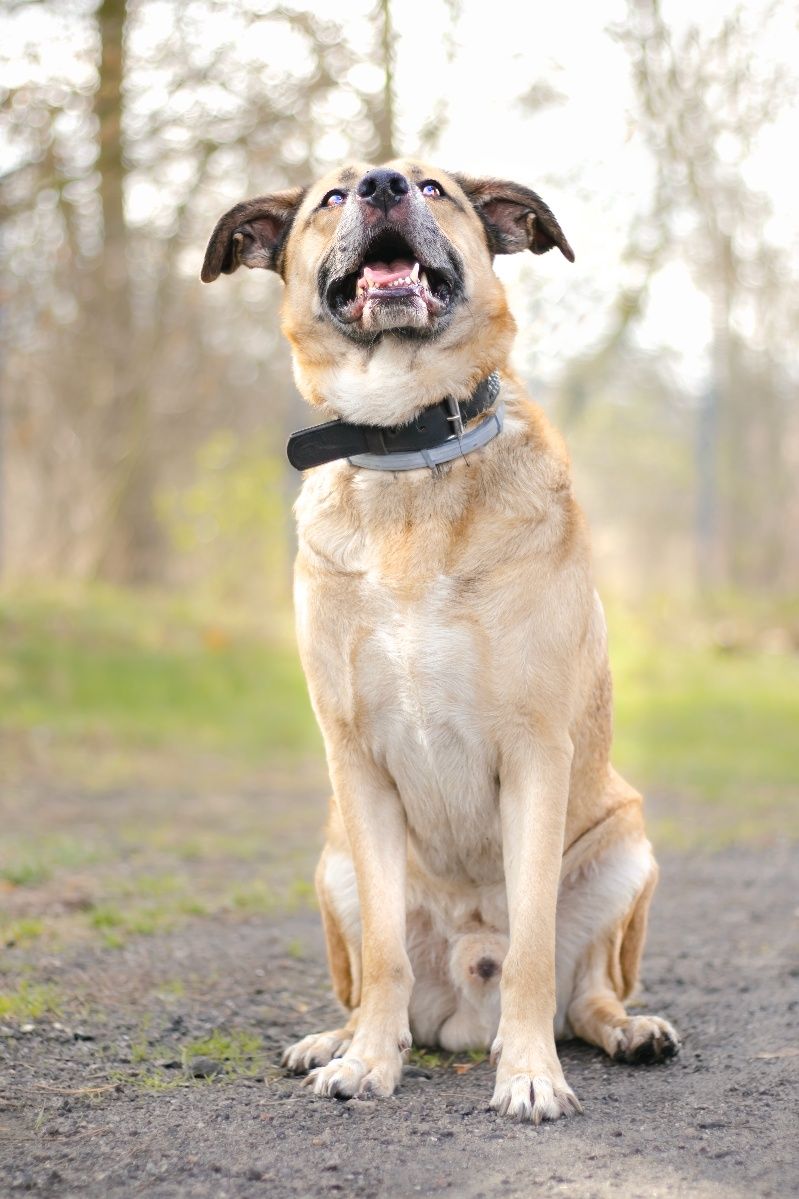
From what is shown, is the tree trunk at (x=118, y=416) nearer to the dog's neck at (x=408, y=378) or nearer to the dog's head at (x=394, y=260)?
the dog's head at (x=394, y=260)

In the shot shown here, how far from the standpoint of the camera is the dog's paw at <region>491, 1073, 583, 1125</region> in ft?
9.20

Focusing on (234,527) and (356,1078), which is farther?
(234,527)

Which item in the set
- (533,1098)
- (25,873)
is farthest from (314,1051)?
(25,873)

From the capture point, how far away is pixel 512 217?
384cm

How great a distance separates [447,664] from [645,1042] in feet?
3.52

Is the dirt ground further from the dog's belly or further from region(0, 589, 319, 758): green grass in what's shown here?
region(0, 589, 319, 758): green grass

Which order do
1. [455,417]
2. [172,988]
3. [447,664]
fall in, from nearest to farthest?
[447,664], [455,417], [172,988]

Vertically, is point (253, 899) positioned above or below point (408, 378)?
below

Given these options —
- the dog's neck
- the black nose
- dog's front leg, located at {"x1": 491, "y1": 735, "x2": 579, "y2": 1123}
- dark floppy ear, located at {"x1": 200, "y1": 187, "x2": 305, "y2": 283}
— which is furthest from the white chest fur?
dark floppy ear, located at {"x1": 200, "y1": 187, "x2": 305, "y2": 283}

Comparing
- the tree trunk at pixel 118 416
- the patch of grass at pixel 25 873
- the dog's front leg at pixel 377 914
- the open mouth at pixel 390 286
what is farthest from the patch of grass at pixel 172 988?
the tree trunk at pixel 118 416

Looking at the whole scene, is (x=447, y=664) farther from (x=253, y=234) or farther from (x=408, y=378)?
(x=253, y=234)

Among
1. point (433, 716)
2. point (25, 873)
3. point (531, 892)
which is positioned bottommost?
point (25, 873)

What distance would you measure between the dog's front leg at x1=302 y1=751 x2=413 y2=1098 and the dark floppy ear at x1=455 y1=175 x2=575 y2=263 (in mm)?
1566

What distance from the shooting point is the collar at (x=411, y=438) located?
3326 mm
